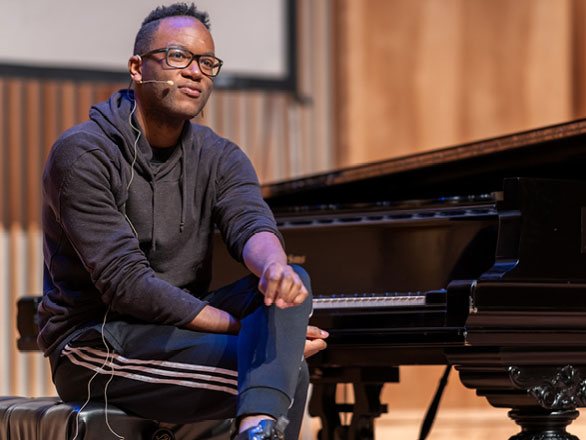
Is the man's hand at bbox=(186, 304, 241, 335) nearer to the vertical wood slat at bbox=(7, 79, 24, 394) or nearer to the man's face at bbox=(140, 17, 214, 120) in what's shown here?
the man's face at bbox=(140, 17, 214, 120)

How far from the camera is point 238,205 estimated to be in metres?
2.11

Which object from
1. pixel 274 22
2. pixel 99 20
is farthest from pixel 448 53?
pixel 99 20

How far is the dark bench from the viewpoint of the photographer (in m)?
1.94

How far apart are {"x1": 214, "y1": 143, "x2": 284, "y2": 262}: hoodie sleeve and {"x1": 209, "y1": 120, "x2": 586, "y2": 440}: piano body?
491 mm

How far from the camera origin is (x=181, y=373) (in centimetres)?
187

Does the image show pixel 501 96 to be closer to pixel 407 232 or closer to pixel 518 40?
pixel 518 40

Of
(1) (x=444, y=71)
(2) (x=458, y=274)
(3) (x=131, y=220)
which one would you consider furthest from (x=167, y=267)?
(1) (x=444, y=71)

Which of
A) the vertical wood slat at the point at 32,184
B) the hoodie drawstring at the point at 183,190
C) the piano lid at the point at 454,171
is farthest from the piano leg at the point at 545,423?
the vertical wood slat at the point at 32,184

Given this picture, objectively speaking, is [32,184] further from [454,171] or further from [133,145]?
[133,145]

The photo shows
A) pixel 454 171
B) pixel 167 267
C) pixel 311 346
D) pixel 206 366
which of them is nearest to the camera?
pixel 206 366

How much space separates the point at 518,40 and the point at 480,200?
3.06m

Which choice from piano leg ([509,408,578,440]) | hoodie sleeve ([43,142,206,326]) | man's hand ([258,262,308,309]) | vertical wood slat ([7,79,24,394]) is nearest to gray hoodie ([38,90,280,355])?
hoodie sleeve ([43,142,206,326])

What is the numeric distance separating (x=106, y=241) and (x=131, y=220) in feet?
0.49

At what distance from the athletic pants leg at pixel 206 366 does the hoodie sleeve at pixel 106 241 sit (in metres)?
0.06
